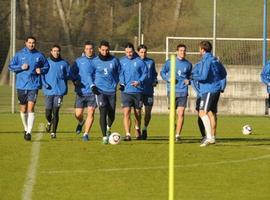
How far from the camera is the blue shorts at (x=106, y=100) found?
1956cm

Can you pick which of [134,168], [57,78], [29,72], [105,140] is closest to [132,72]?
[57,78]

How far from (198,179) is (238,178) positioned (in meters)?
0.62

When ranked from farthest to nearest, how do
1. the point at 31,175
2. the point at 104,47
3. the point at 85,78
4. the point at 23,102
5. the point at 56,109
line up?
the point at 85,78, the point at 56,109, the point at 23,102, the point at 104,47, the point at 31,175

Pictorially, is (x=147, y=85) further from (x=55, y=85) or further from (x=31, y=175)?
(x=31, y=175)

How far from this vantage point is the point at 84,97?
71.3ft

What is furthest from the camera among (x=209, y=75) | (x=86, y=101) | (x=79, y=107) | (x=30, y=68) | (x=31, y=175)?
(x=79, y=107)

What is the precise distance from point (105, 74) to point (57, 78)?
207cm

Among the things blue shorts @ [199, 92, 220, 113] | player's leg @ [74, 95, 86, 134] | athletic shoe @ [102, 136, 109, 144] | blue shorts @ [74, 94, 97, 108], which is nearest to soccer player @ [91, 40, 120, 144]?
athletic shoe @ [102, 136, 109, 144]

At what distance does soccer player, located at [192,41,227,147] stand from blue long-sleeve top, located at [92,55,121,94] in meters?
1.74

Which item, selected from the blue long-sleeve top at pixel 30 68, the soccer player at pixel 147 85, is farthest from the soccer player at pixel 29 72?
the soccer player at pixel 147 85

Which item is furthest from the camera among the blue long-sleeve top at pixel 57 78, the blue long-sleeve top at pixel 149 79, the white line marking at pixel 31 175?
the blue long-sleeve top at pixel 149 79

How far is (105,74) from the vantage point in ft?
64.8

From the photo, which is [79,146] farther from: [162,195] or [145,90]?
[162,195]

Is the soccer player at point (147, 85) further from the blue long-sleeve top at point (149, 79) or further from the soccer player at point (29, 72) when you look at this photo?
the soccer player at point (29, 72)
